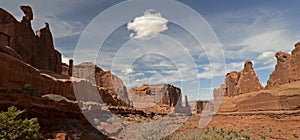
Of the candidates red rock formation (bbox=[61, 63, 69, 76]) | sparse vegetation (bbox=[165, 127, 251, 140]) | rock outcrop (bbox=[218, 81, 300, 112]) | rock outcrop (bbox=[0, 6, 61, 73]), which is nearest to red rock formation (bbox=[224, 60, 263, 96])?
rock outcrop (bbox=[218, 81, 300, 112])

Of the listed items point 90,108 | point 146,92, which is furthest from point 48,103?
point 146,92

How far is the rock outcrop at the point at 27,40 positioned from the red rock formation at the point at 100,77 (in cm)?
1838

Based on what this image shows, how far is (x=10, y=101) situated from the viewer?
1021 centimetres

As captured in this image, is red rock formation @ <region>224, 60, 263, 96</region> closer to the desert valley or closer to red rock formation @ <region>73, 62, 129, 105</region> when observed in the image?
the desert valley

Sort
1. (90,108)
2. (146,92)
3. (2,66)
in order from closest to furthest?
(2,66), (90,108), (146,92)

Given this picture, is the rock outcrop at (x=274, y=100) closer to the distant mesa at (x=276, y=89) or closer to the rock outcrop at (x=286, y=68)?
the distant mesa at (x=276, y=89)

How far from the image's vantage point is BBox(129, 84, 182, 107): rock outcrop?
7119 centimetres

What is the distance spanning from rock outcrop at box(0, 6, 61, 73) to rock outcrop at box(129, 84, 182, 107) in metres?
39.0

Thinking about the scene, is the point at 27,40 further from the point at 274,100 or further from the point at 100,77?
the point at 274,100

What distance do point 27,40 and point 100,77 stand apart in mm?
29642

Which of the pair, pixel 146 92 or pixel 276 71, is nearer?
pixel 276 71

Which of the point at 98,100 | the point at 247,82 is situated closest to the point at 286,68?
the point at 247,82

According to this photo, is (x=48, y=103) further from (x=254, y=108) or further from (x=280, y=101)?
(x=254, y=108)

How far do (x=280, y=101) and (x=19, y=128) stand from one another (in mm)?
35203
